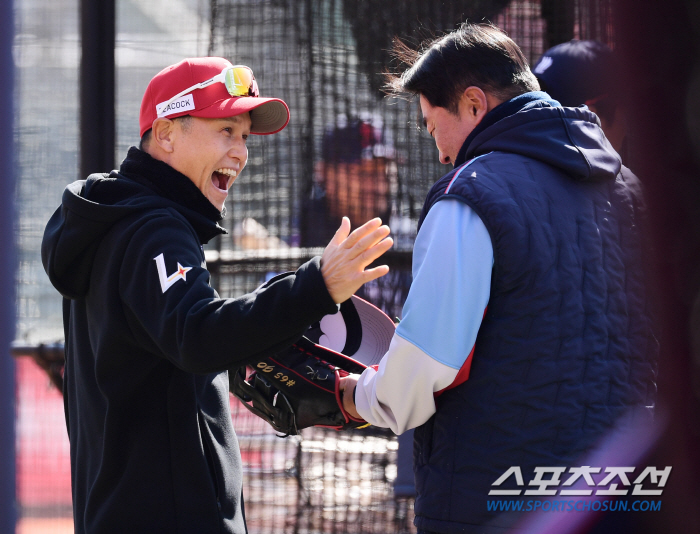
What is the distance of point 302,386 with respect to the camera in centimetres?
200

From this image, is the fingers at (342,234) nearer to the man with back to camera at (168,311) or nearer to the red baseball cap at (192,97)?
the man with back to camera at (168,311)

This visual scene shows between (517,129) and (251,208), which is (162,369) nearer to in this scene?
(517,129)

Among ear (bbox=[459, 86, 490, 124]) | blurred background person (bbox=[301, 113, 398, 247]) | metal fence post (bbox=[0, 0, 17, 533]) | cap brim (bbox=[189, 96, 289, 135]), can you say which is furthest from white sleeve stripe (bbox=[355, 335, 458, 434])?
metal fence post (bbox=[0, 0, 17, 533])

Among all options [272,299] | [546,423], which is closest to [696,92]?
[272,299]

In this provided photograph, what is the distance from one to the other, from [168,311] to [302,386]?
24.4 inches

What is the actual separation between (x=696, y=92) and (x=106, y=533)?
1.59 m

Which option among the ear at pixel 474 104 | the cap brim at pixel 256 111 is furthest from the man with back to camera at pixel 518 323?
the cap brim at pixel 256 111

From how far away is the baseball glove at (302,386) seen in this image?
1996 mm

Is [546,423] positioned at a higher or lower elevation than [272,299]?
lower

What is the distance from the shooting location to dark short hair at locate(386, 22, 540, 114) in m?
1.84

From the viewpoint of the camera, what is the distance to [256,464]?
129 inches

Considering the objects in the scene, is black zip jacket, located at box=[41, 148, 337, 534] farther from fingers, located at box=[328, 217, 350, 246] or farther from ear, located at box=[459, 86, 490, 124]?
ear, located at box=[459, 86, 490, 124]

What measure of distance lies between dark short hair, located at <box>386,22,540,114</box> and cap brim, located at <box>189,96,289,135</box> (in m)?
0.43

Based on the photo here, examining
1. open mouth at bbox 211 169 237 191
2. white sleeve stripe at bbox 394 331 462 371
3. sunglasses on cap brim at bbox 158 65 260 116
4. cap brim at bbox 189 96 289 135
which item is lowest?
white sleeve stripe at bbox 394 331 462 371
